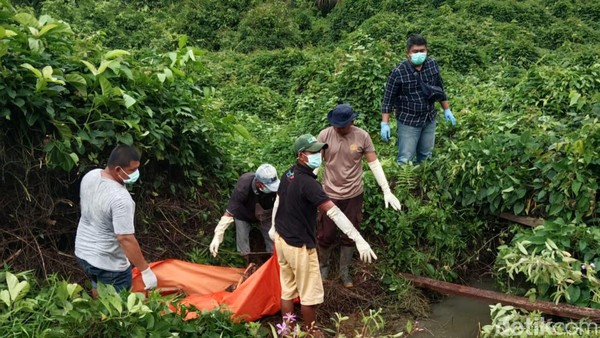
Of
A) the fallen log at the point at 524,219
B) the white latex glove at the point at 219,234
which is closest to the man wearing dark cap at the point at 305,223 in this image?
the white latex glove at the point at 219,234

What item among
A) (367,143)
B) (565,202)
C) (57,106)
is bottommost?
(565,202)

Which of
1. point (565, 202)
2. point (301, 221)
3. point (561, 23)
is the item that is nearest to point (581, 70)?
point (565, 202)

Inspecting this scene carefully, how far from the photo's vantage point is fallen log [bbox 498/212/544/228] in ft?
16.3

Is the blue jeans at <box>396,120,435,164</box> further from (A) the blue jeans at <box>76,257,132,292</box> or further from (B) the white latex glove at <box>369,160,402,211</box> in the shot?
(A) the blue jeans at <box>76,257,132,292</box>

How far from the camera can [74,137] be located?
4.49 m

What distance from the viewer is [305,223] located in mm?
4117

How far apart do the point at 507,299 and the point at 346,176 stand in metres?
1.53

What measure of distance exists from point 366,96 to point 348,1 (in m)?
10.5

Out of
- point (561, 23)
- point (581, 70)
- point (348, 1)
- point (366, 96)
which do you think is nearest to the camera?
point (581, 70)

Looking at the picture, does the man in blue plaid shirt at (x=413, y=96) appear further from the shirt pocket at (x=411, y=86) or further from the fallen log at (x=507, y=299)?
the fallen log at (x=507, y=299)

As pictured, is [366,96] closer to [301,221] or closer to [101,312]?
[301,221]

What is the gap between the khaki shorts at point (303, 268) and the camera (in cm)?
413

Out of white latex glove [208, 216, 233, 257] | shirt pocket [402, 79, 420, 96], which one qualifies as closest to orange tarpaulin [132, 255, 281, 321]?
white latex glove [208, 216, 233, 257]

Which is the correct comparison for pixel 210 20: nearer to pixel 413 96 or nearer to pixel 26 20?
pixel 413 96
